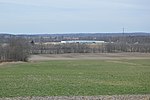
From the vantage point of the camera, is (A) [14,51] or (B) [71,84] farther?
(A) [14,51]

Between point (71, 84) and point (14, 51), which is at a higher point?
point (71, 84)

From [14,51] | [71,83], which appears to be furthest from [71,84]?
[14,51]

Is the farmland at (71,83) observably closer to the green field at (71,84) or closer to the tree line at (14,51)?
the green field at (71,84)

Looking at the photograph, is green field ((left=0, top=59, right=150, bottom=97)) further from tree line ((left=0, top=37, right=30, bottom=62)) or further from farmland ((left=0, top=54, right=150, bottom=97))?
tree line ((left=0, top=37, right=30, bottom=62))

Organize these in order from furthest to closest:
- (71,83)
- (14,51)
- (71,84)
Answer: (14,51)
(71,83)
(71,84)

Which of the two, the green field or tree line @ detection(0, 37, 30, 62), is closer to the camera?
the green field

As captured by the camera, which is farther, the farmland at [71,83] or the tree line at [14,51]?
the tree line at [14,51]

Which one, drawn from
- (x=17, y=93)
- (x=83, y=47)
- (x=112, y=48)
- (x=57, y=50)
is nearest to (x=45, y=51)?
(x=57, y=50)

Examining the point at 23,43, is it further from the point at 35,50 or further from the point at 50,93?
the point at 50,93

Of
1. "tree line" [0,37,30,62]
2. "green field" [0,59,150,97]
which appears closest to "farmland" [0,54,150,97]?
"green field" [0,59,150,97]

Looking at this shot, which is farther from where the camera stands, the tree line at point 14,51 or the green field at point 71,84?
the tree line at point 14,51

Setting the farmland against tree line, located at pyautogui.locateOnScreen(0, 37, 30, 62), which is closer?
the farmland

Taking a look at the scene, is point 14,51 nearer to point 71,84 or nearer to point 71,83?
point 71,83

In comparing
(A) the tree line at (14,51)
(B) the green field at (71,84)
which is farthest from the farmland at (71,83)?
(A) the tree line at (14,51)
